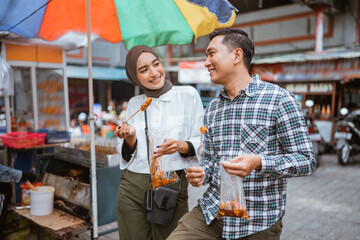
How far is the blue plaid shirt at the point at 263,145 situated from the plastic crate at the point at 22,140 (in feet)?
12.4

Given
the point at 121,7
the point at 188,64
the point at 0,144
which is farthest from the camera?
the point at 188,64

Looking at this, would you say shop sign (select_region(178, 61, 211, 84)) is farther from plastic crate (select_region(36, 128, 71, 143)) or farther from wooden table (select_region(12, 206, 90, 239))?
wooden table (select_region(12, 206, 90, 239))

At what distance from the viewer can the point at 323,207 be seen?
4.82m

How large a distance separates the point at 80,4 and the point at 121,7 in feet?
1.68

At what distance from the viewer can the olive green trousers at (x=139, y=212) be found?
2199mm

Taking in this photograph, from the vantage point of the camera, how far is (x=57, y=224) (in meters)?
3.02

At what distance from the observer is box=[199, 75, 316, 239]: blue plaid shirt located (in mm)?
1442

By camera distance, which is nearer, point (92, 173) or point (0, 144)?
point (92, 173)

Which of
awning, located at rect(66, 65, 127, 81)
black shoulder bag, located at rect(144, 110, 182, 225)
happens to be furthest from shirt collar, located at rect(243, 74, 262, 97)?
awning, located at rect(66, 65, 127, 81)

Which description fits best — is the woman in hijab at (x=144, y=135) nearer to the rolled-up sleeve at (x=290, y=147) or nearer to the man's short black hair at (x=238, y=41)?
the man's short black hair at (x=238, y=41)

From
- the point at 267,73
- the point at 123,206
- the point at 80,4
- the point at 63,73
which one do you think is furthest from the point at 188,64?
the point at 123,206

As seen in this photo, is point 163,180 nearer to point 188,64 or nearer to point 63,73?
point 63,73

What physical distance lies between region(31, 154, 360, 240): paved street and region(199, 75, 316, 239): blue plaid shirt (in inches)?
100

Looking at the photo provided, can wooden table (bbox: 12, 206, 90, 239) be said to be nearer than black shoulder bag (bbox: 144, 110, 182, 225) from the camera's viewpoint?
No
